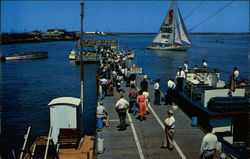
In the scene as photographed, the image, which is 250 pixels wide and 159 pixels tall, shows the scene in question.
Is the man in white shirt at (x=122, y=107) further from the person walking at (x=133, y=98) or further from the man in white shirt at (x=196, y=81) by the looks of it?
the man in white shirt at (x=196, y=81)

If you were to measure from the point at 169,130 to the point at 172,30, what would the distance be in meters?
103

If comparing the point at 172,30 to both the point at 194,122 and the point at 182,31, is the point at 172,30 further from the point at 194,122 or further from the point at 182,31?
the point at 194,122

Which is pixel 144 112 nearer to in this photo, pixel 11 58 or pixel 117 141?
pixel 117 141

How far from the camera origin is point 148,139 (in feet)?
42.0

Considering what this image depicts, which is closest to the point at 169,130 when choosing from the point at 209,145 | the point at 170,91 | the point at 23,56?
the point at 209,145

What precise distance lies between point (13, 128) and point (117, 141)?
12927mm

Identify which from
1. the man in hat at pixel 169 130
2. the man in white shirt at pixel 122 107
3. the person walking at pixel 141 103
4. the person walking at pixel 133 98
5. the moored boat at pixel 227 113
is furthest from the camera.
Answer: the person walking at pixel 133 98

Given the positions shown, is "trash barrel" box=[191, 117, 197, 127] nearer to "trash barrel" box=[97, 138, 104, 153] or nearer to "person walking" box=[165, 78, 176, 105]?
"person walking" box=[165, 78, 176, 105]

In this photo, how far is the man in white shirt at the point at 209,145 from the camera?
892 cm

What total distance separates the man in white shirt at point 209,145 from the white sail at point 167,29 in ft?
341

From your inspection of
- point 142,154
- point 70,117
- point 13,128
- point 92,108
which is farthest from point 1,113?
point 142,154

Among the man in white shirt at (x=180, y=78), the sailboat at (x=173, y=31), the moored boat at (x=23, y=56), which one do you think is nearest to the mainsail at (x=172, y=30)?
the sailboat at (x=173, y=31)

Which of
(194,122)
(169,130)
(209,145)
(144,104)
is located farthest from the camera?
(144,104)

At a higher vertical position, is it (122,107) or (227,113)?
(122,107)
